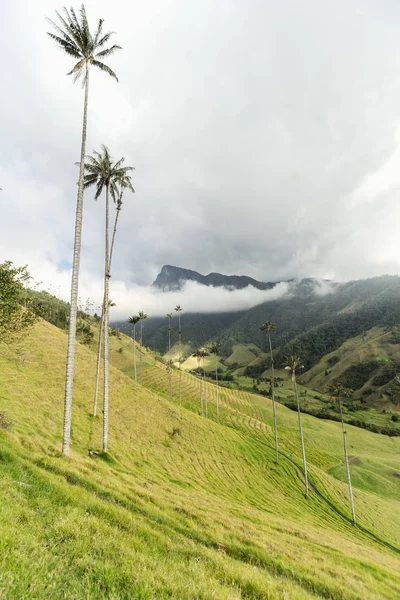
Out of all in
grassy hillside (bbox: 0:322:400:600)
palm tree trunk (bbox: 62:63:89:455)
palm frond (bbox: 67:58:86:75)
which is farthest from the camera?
palm frond (bbox: 67:58:86:75)

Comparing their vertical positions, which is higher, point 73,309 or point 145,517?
point 73,309

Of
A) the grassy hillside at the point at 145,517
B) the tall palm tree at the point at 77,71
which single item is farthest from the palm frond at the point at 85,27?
the grassy hillside at the point at 145,517

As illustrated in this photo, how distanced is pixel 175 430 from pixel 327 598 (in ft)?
137

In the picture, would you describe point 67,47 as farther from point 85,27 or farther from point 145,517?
point 145,517

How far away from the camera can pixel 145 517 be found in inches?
453

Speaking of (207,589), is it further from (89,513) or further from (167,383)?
(167,383)

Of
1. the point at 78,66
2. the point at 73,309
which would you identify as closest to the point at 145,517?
the point at 73,309

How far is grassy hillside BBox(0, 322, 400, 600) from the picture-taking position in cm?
592

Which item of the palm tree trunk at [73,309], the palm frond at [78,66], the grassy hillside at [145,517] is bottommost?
the grassy hillside at [145,517]

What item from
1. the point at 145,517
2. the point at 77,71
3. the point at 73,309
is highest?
the point at 77,71

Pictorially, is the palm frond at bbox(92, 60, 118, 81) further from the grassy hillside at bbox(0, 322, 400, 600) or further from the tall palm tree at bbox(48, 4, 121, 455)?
the grassy hillside at bbox(0, 322, 400, 600)

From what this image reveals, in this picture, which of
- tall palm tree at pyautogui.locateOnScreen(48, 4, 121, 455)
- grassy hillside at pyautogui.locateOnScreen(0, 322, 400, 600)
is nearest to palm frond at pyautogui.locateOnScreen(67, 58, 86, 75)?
tall palm tree at pyautogui.locateOnScreen(48, 4, 121, 455)

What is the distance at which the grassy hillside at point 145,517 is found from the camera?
19.4 ft

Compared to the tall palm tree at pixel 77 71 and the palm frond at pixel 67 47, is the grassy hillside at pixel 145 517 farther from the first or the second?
the palm frond at pixel 67 47
